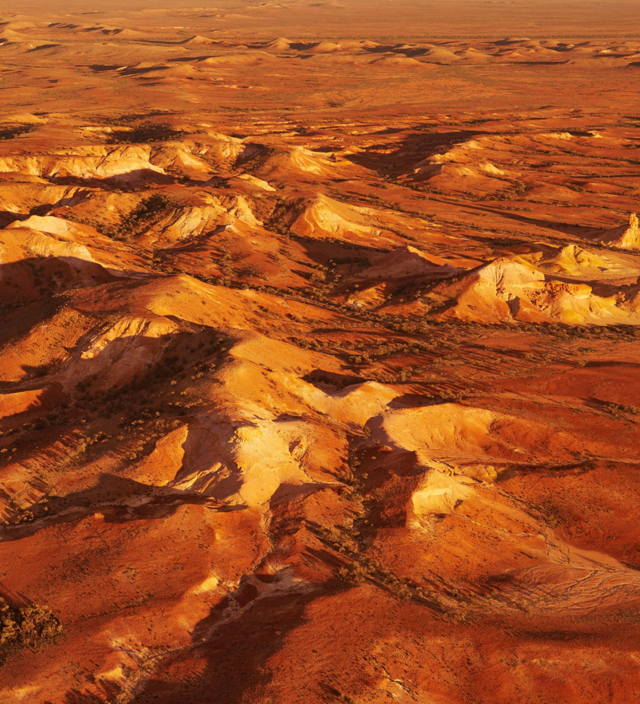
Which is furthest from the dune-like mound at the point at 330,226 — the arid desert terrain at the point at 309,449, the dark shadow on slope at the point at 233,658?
the dark shadow on slope at the point at 233,658

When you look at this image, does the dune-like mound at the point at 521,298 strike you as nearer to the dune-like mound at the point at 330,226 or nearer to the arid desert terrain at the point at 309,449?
the arid desert terrain at the point at 309,449

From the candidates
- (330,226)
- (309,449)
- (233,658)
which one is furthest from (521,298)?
(233,658)

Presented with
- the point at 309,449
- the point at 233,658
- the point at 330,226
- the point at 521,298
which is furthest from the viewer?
the point at 330,226

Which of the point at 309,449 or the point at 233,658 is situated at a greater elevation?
the point at 309,449

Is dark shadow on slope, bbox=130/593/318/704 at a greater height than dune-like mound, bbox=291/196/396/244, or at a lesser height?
lesser

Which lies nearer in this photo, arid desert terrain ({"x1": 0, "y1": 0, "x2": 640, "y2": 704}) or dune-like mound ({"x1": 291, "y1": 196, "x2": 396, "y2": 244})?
arid desert terrain ({"x1": 0, "y1": 0, "x2": 640, "y2": 704})

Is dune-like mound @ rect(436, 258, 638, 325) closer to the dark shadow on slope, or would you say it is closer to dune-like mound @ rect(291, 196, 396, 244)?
dune-like mound @ rect(291, 196, 396, 244)

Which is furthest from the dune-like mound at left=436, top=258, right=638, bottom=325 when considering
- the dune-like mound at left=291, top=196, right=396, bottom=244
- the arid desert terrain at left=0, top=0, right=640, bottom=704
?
the dune-like mound at left=291, top=196, right=396, bottom=244

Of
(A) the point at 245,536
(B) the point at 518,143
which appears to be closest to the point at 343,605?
(A) the point at 245,536

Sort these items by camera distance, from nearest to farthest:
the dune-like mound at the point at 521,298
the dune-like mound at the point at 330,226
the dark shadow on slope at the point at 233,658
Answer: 1. the dark shadow on slope at the point at 233,658
2. the dune-like mound at the point at 521,298
3. the dune-like mound at the point at 330,226

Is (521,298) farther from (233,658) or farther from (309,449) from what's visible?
(233,658)
